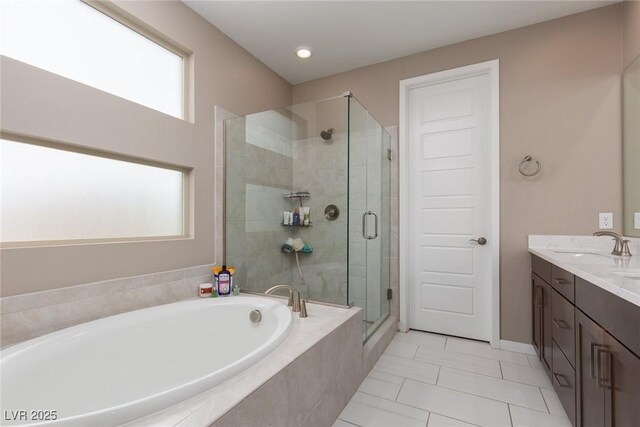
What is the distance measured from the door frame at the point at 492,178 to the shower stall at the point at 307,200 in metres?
0.25

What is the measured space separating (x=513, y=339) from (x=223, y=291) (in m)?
2.35

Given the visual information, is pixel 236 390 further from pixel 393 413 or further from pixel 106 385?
pixel 393 413

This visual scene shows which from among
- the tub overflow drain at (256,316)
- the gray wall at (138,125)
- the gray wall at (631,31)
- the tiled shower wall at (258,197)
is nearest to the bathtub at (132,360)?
the tub overflow drain at (256,316)

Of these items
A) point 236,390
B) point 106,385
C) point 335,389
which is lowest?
point 335,389

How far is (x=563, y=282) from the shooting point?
5.03 feet

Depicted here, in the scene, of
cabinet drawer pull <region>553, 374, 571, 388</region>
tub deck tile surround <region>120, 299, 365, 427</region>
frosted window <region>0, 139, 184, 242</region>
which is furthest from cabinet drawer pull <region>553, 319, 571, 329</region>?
frosted window <region>0, 139, 184, 242</region>

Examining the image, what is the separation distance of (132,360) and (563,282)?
2242mm

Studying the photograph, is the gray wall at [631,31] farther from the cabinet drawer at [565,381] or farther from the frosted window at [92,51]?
the frosted window at [92,51]

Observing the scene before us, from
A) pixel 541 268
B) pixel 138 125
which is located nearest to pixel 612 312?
pixel 541 268

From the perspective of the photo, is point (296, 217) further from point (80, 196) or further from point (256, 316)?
point (80, 196)

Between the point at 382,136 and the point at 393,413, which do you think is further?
the point at 382,136

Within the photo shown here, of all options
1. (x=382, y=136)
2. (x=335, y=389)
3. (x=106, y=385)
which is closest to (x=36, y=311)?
(x=106, y=385)

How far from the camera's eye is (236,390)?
1.01 meters

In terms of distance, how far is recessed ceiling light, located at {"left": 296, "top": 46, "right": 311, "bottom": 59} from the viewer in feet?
8.84
